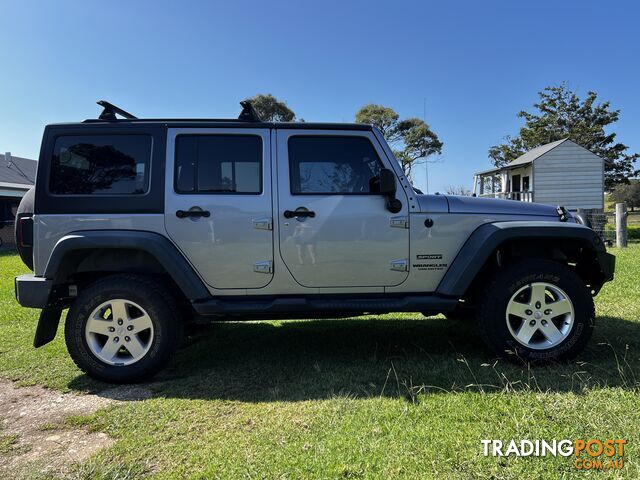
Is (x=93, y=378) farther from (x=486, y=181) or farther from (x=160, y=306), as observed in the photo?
(x=486, y=181)

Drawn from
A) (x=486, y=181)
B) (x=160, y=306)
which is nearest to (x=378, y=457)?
(x=160, y=306)

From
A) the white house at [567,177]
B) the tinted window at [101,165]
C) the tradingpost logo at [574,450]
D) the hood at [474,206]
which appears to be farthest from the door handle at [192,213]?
A: the white house at [567,177]

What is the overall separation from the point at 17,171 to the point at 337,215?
84.6 feet

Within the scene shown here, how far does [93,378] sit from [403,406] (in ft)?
7.93

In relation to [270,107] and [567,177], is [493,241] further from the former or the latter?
[270,107]

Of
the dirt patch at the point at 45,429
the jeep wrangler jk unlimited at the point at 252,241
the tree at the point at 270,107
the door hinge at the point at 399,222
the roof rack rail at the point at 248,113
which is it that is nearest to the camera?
the dirt patch at the point at 45,429

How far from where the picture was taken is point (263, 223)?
10.9 ft

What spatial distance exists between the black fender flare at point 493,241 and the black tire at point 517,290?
24 centimetres

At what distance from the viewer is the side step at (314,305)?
333 centimetres

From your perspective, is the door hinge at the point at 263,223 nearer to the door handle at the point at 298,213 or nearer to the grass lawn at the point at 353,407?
the door handle at the point at 298,213

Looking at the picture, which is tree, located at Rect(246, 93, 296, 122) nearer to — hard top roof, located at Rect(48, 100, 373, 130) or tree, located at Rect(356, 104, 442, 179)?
tree, located at Rect(356, 104, 442, 179)

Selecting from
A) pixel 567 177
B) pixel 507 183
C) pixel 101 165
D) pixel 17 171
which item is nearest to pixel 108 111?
pixel 101 165

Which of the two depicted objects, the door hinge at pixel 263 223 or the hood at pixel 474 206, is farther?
the hood at pixel 474 206

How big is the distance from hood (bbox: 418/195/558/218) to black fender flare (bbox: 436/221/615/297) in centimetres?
14
